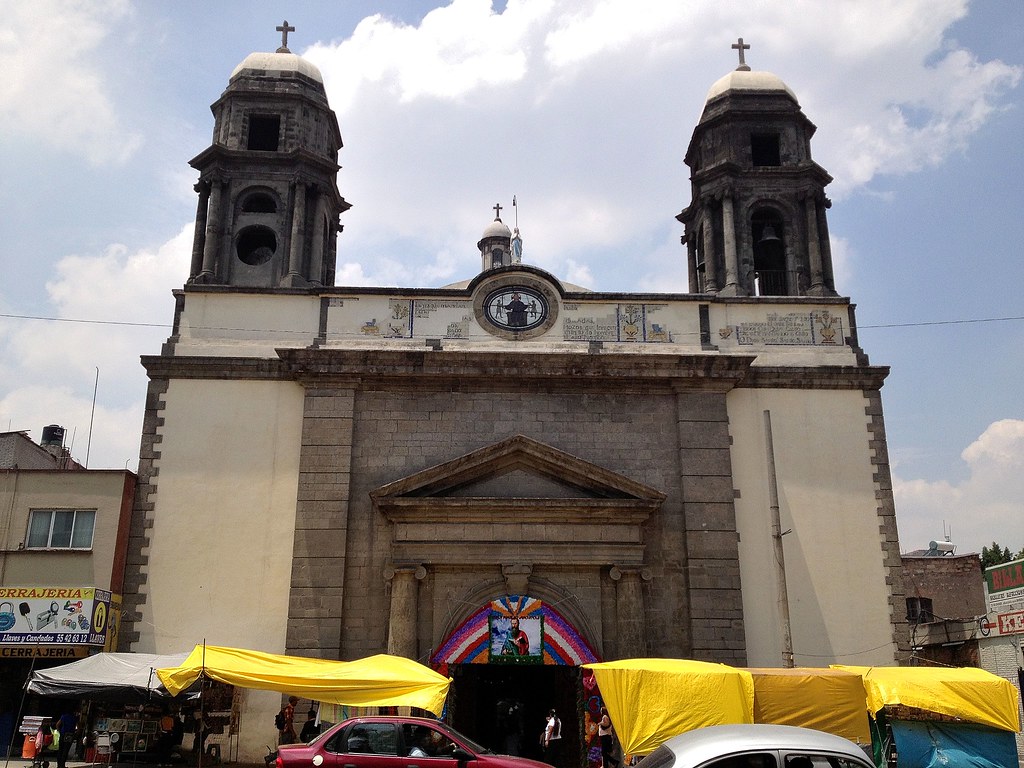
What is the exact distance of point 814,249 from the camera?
77.3ft

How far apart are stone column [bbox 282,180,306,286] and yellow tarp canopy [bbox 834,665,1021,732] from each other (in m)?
15.0

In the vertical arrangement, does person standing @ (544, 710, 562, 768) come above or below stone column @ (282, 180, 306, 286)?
below

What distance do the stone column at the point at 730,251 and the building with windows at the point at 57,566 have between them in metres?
14.2

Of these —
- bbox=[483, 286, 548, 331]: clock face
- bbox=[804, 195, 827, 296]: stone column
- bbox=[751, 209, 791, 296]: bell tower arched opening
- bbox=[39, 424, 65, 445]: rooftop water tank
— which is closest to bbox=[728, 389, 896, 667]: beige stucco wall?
bbox=[804, 195, 827, 296]: stone column

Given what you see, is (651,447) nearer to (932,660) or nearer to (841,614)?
(841,614)

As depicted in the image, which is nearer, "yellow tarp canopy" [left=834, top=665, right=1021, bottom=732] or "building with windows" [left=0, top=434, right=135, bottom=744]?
"yellow tarp canopy" [left=834, top=665, right=1021, bottom=732]

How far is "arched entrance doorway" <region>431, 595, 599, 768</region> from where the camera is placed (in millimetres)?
18672

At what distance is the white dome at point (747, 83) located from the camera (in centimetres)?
2530

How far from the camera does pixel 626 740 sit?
13.0 meters

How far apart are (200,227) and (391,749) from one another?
15.2 metres

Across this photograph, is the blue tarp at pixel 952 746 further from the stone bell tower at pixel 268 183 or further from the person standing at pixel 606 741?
the stone bell tower at pixel 268 183

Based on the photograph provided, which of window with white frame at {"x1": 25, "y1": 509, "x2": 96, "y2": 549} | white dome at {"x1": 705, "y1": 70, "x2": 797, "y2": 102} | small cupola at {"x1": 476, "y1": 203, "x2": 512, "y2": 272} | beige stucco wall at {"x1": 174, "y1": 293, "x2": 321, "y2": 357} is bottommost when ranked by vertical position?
window with white frame at {"x1": 25, "y1": 509, "x2": 96, "y2": 549}

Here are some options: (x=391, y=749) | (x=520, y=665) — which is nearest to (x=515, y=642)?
(x=520, y=665)

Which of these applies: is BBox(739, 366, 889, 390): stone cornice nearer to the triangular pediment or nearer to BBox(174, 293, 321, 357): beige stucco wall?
the triangular pediment
